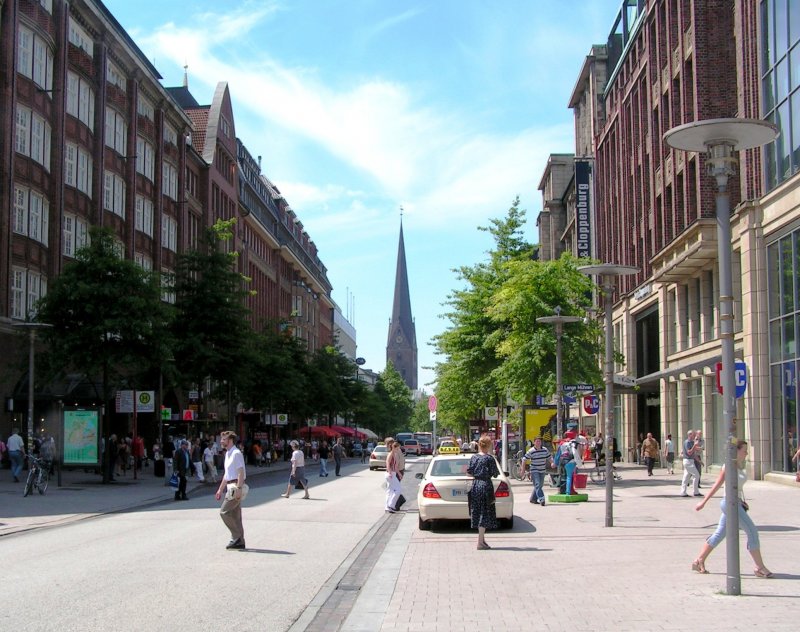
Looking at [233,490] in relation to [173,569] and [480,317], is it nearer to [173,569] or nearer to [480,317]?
[173,569]

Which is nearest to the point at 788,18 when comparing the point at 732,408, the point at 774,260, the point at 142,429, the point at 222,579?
the point at 774,260

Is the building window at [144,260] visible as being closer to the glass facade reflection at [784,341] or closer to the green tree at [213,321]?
the green tree at [213,321]

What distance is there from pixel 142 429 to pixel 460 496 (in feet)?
126

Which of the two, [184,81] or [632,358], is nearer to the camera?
[632,358]

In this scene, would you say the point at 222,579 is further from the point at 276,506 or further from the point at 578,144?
the point at 578,144

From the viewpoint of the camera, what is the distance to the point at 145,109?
52.7 m

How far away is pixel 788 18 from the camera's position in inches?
1026

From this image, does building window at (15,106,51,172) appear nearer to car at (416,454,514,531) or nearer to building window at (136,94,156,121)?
building window at (136,94,156,121)

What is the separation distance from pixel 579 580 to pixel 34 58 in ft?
114

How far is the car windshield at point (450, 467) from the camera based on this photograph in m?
17.6

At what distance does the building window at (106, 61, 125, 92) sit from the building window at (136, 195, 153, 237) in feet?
18.8

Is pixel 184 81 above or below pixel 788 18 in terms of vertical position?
above

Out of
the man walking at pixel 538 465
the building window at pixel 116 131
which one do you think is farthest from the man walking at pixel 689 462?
the building window at pixel 116 131

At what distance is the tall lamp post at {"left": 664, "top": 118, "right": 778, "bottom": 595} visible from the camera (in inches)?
364
